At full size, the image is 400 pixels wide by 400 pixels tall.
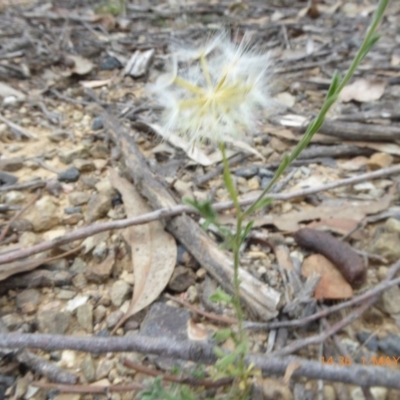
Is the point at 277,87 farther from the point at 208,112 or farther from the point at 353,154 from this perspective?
the point at 208,112

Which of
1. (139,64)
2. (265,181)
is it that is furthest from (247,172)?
(139,64)

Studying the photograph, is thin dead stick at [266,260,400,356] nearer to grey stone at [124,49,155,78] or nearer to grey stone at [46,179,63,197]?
grey stone at [46,179,63,197]

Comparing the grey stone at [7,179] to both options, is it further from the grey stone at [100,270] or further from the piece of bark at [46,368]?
the piece of bark at [46,368]

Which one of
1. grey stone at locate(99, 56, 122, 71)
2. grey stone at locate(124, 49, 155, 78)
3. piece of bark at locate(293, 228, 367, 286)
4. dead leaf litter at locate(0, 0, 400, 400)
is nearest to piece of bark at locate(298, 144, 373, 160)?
dead leaf litter at locate(0, 0, 400, 400)

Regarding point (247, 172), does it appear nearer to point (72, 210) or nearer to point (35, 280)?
point (72, 210)

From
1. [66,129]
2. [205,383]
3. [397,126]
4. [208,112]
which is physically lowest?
[66,129]

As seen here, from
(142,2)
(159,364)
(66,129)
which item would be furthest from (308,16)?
→ (159,364)
